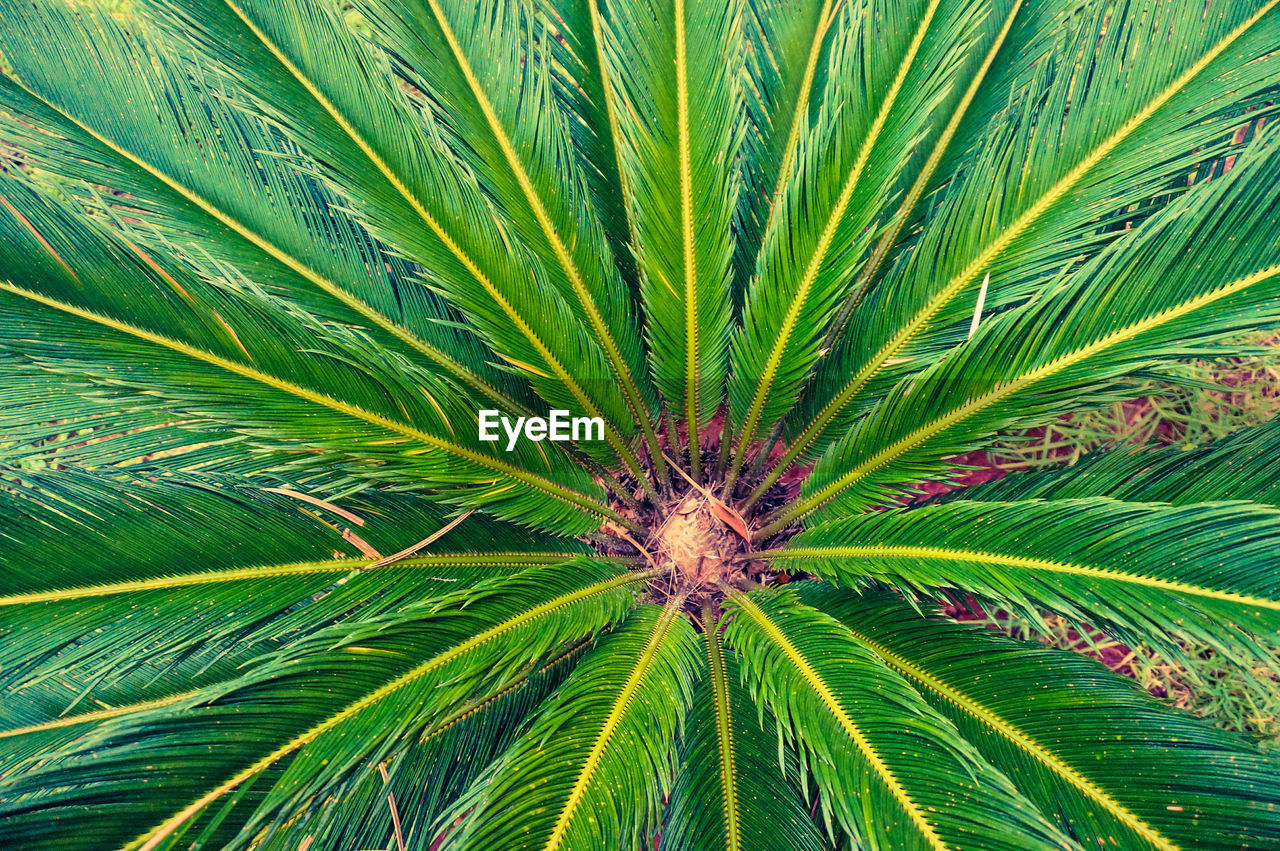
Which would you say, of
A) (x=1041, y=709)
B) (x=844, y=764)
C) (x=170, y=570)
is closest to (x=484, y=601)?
(x=170, y=570)

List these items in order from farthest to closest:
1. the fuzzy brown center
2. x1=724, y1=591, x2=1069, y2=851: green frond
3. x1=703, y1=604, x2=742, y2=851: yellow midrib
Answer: the fuzzy brown center → x1=703, y1=604, x2=742, y2=851: yellow midrib → x1=724, y1=591, x2=1069, y2=851: green frond

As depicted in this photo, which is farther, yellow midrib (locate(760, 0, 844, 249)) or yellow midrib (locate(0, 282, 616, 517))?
yellow midrib (locate(760, 0, 844, 249))

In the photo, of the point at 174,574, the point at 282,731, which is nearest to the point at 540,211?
the point at 174,574

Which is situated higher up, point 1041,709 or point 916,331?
point 916,331

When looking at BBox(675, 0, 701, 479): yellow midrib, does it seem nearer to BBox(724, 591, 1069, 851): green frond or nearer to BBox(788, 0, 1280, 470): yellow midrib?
BBox(788, 0, 1280, 470): yellow midrib

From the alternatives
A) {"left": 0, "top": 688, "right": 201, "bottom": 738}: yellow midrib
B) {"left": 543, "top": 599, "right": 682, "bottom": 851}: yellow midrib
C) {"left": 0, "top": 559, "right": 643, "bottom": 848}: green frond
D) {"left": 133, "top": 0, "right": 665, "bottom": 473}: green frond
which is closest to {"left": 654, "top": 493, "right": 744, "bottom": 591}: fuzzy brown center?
{"left": 543, "top": 599, "right": 682, "bottom": 851}: yellow midrib

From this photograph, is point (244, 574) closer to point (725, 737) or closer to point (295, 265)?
point (295, 265)

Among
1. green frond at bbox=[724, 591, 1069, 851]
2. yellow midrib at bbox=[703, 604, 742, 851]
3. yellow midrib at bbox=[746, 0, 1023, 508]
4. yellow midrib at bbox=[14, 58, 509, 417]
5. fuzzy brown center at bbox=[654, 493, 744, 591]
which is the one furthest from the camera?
fuzzy brown center at bbox=[654, 493, 744, 591]

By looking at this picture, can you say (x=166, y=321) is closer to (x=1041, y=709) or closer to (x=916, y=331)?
(x=916, y=331)
